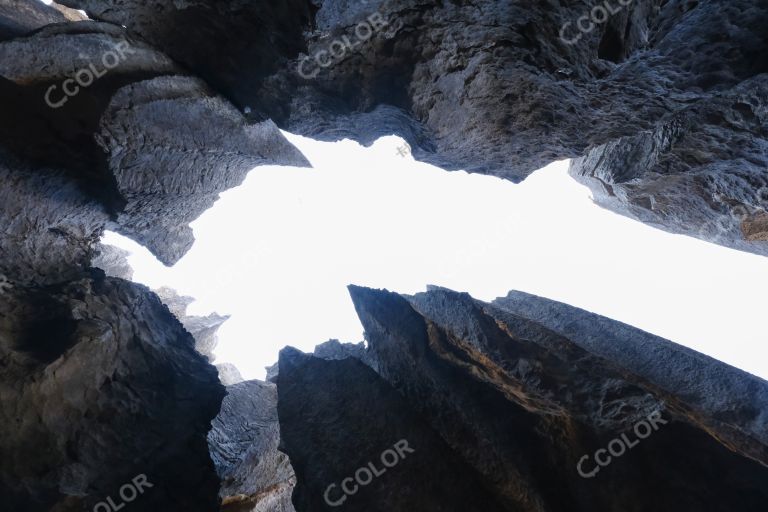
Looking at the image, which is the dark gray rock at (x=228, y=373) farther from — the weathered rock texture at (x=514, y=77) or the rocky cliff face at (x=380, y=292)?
the weathered rock texture at (x=514, y=77)

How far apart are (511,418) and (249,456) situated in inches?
202

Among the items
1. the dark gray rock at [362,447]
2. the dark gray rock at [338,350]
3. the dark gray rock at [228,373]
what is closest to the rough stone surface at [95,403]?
the dark gray rock at [362,447]

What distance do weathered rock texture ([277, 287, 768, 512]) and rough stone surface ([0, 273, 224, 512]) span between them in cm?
153

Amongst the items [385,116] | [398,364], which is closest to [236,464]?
[398,364]

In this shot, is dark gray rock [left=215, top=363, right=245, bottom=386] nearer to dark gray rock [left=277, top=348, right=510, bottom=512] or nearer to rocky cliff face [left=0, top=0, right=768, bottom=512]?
rocky cliff face [left=0, top=0, right=768, bottom=512]

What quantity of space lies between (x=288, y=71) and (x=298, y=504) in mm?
5787

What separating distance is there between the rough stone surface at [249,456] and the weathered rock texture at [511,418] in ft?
7.62

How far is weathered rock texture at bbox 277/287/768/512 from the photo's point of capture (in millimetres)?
4625

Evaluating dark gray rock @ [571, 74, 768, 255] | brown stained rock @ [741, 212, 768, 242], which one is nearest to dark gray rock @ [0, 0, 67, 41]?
dark gray rock @ [571, 74, 768, 255]

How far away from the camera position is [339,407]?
593 cm

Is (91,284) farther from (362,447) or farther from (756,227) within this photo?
(756,227)

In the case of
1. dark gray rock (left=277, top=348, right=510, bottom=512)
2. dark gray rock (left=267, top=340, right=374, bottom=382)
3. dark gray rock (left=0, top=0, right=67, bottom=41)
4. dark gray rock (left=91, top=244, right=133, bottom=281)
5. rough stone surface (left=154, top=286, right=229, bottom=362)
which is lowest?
rough stone surface (left=154, top=286, right=229, bottom=362)

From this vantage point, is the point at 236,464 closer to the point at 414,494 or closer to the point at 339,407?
the point at 339,407

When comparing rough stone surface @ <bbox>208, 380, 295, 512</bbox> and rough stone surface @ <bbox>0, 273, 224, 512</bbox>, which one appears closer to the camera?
rough stone surface @ <bbox>0, 273, 224, 512</bbox>
